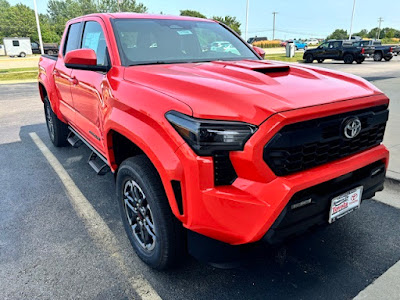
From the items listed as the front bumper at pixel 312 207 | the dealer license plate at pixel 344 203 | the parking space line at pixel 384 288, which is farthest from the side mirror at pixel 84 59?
the parking space line at pixel 384 288

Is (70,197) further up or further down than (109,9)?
further down

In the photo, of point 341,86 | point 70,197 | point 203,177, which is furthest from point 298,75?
point 70,197

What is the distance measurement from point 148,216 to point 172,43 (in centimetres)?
172

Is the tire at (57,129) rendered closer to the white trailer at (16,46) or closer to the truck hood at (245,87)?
the truck hood at (245,87)

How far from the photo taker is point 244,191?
6.07 feet

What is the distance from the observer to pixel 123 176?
2611 mm

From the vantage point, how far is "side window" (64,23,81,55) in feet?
13.6

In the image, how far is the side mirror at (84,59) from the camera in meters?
2.87

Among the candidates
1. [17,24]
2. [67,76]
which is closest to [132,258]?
[67,76]

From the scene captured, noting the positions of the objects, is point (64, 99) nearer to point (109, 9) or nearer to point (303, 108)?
point (303, 108)

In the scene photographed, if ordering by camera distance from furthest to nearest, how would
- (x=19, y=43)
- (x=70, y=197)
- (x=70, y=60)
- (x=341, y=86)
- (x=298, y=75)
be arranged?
(x=19, y=43) < (x=70, y=197) < (x=70, y=60) < (x=298, y=75) < (x=341, y=86)

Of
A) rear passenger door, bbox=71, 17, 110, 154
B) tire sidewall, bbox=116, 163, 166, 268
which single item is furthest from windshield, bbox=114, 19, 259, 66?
tire sidewall, bbox=116, 163, 166, 268

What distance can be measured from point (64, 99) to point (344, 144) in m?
3.68

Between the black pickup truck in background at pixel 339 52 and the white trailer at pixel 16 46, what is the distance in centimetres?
3615
